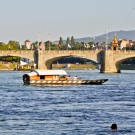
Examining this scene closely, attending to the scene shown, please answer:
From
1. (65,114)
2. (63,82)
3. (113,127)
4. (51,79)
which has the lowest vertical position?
(113,127)

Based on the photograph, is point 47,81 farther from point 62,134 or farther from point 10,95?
point 62,134

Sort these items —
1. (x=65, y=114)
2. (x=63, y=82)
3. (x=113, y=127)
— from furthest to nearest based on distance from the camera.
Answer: (x=63, y=82) < (x=65, y=114) < (x=113, y=127)

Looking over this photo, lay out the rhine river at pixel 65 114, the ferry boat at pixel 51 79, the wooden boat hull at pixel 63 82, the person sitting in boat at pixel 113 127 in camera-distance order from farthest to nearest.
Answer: the ferry boat at pixel 51 79 → the wooden boat hull at pixel 63 82 → the rhine river at pixel 65 114 → the person sitting in boat at pixel 113 127

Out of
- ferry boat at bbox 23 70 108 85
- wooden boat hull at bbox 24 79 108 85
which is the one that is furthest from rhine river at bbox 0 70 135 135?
ferry boat at bbox 23 70 108 85

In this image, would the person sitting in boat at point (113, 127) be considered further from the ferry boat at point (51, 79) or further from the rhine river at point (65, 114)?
the ferry boat at point (51, 79)

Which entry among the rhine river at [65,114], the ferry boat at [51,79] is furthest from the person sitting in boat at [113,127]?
the ferry boat at [51,79]

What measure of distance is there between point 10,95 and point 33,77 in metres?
35.4

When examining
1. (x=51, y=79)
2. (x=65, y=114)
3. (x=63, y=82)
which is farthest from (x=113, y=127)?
(x=51, y=79)

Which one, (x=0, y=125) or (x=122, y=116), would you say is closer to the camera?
(x=0, y=125)

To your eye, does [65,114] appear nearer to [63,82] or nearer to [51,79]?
[63,82]

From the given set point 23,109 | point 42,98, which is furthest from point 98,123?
point 42,98

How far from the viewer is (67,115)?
69.8 m

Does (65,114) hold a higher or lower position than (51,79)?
lower

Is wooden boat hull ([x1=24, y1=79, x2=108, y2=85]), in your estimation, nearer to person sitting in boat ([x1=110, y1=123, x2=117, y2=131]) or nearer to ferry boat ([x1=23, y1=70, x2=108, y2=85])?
ferry boat ([x1=23, y1=70, x2=108, y2=85])
